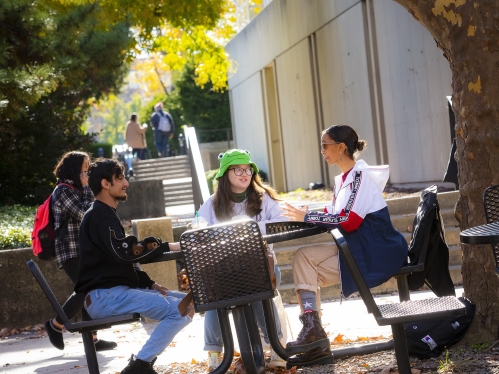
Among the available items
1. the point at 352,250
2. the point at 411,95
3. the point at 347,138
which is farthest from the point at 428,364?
the point at 411,95

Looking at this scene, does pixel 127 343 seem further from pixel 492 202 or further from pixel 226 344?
pixel 492 202

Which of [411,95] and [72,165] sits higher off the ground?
[411,95]

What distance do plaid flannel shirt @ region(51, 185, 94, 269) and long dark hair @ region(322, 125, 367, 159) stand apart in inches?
101

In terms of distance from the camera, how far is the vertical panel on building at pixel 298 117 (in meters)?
19.7

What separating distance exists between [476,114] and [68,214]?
3.55 meters

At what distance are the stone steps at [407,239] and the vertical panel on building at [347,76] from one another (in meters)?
6.06

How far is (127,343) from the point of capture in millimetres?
7441

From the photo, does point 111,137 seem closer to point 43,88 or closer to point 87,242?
point 43,88

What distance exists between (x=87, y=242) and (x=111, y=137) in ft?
356

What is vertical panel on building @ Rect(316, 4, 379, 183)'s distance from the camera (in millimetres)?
15805

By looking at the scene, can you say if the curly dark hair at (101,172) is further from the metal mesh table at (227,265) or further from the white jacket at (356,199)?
the white jacket at (356,199)

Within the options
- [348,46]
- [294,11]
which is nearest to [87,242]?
[348,46]

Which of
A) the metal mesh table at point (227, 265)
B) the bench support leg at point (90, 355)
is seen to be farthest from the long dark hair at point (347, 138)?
the bench support leg at point (90, 355)

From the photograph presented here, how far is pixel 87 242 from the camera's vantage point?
5125 millimetres
